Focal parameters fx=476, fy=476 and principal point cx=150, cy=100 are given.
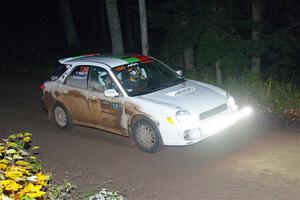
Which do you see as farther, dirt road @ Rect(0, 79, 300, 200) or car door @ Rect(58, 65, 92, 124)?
car door @ Rect(58, 65, 92, 124)

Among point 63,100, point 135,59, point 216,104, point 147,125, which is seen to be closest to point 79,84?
point 63,100

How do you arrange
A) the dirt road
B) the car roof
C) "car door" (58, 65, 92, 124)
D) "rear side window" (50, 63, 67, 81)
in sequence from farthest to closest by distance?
"rear side window" (50, 63, 67, 81) < "car door" (58, 65, 92, 124) < the car roof < the dirt road

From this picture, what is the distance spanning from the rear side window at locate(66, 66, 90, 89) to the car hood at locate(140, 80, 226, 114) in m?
1.69

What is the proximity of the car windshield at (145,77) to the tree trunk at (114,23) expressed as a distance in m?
6.58

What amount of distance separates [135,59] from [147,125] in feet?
6.20

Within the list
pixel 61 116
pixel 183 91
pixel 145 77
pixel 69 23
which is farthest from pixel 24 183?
pixel 69 23

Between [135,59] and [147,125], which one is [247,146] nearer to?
[147,125]

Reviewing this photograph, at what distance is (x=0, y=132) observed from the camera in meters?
11.1

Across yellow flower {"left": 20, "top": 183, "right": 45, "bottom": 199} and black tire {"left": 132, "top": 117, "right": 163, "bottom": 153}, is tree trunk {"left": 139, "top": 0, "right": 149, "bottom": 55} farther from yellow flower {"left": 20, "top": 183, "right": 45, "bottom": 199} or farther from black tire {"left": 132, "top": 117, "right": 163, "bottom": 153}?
yellow flower {"left": 20, "top": 183, "right": 45, "bottom": 199}

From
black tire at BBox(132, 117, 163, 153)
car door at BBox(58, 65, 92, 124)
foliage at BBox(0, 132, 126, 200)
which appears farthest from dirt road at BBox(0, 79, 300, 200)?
foliage at BBox(0, 132, 126, 200)

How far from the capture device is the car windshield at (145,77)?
9.56 m

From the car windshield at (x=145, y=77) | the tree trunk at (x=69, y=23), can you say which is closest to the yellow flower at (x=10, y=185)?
the car windshield at (x=145, y=77)

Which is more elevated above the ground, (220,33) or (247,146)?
(220,33)

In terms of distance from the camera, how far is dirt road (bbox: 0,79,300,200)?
23.6ft
